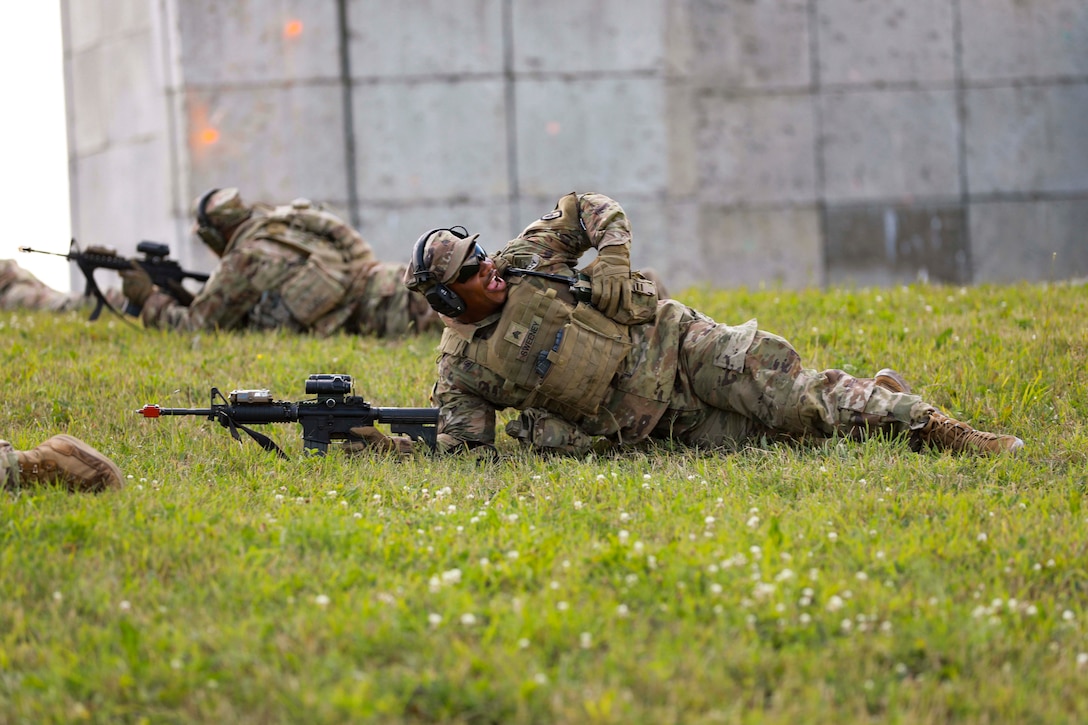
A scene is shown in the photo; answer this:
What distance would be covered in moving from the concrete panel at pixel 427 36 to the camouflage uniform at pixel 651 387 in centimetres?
809

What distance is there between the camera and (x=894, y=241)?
50.2ft

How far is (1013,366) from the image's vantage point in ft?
24.0

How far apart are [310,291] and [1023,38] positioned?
10.6m

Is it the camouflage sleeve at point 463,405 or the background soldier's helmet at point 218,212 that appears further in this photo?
the background soldier's helmet at point 218,212

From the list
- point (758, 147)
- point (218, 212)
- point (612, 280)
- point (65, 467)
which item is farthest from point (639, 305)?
point (758, 147)

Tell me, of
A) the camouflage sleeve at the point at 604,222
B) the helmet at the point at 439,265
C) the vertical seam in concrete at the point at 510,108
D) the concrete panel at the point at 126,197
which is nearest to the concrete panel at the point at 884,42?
the vertical seam in concrete at the point at 510,108

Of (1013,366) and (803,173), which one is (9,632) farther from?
(803,173)

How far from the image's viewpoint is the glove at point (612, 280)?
6.06m

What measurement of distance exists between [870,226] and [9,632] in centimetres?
1321

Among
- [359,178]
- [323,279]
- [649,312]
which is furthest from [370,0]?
[649,312]

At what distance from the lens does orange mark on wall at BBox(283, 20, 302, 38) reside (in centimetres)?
1397

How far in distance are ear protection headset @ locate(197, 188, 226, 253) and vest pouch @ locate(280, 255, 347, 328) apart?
88 centimetres

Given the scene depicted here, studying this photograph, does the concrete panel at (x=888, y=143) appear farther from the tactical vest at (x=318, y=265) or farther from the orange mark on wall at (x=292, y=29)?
the tactical vest at (x=318, y=265)

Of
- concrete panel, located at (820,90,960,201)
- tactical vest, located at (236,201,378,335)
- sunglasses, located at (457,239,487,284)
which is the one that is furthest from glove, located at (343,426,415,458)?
concrete panel, located at (820,90,960,201)
